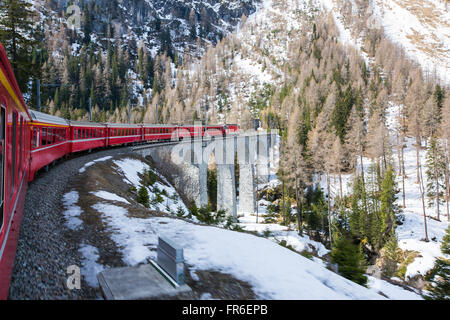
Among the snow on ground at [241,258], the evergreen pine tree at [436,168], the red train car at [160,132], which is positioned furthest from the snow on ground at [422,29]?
the snow on ground at [241,258]

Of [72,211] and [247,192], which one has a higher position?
[72,211]

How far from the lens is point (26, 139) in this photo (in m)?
7.45

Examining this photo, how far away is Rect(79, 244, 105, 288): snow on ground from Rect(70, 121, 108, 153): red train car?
13652 mm

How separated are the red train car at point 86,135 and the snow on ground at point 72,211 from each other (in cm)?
942

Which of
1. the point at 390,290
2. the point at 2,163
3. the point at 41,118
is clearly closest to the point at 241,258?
the point at 2,163

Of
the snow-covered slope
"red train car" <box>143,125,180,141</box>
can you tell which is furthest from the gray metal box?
the snow-covered slope

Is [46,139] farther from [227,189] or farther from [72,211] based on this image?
[227,189]

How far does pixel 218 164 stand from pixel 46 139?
31586mm

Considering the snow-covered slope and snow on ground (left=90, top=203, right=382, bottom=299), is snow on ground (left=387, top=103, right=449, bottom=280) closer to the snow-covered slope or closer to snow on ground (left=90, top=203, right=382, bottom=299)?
snow on ground (left=90, top=203, right=382, bottom=299)

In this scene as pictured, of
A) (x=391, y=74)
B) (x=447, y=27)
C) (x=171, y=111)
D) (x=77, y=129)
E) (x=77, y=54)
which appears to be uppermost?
(x=447, y=27)
